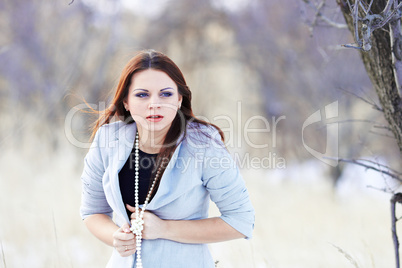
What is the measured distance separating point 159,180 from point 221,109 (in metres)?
6.66

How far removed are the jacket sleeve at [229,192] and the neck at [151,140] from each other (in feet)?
0.63

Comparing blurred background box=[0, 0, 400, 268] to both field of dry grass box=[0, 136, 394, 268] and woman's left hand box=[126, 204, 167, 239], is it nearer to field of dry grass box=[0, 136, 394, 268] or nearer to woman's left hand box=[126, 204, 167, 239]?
field of dry grass box=[0, 136, 394, 268]

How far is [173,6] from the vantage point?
7863mm

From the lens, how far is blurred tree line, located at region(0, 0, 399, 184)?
20.9ft

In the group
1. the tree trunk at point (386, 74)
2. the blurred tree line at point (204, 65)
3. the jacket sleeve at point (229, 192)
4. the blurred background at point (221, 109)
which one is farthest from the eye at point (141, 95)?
the blurred tree line at point (204, 65)

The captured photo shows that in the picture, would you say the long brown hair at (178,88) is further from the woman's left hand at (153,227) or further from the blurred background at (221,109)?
the blurred background at (221,109)

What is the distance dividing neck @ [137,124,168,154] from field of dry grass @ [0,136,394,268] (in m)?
1.28

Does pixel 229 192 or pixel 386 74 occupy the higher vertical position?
pixel 386 74

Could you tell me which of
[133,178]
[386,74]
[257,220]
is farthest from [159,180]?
[257,220]

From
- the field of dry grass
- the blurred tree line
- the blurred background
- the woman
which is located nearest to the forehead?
the woman

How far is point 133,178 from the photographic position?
4.93ft

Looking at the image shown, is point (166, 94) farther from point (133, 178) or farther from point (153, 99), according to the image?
point (133, 178)

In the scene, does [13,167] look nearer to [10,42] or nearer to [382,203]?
[10,42]

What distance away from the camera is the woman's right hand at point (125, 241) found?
1.38 m
